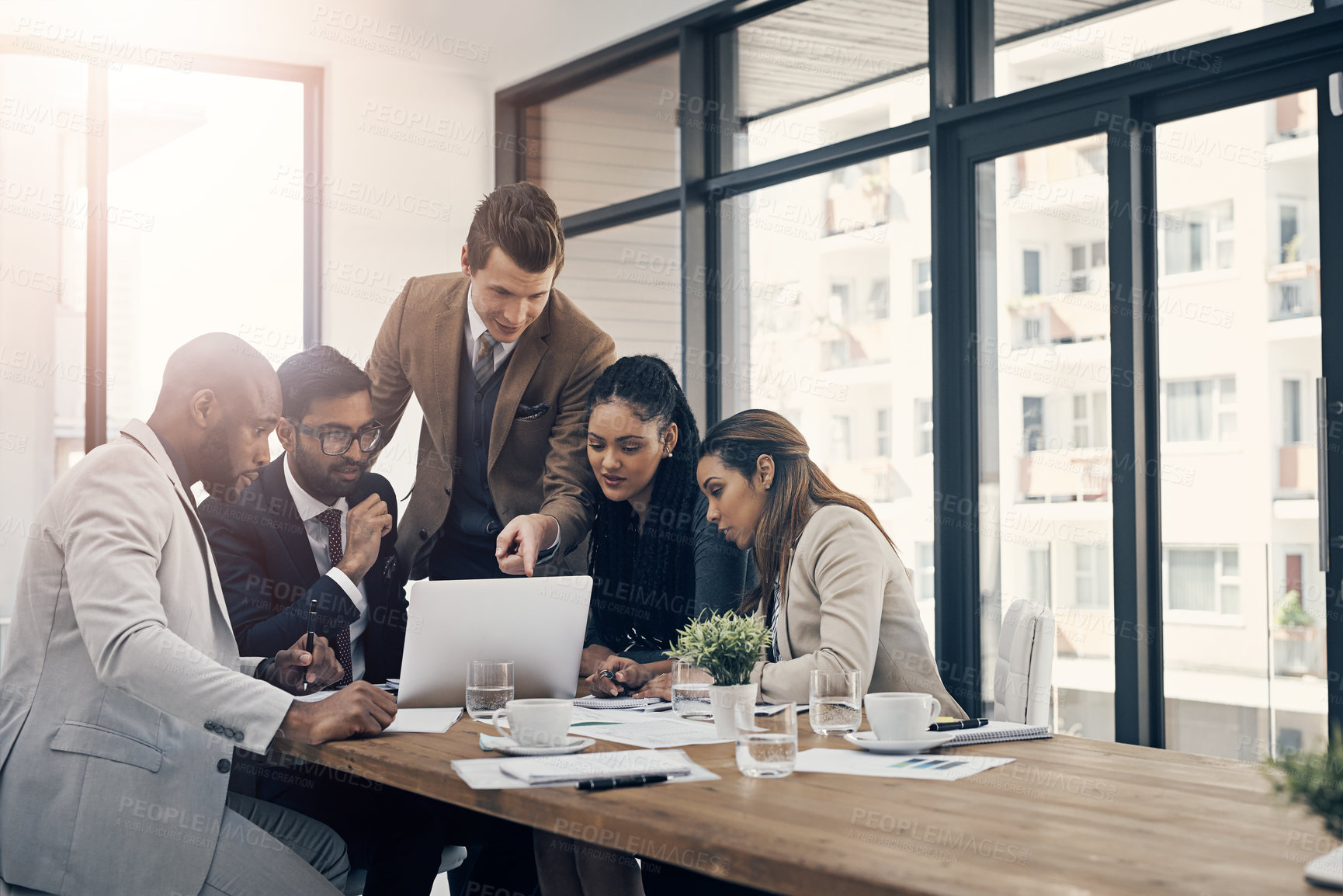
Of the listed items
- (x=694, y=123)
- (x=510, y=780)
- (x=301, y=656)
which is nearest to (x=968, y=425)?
(x=694, y=123)

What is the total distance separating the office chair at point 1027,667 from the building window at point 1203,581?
810mm

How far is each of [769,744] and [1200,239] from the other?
2.23 m

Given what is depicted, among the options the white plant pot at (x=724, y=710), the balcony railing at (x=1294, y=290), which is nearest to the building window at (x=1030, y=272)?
the balcony railing at (x=1294, y=290)

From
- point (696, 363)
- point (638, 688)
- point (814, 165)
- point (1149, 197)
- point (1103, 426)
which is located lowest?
point (638, 688)

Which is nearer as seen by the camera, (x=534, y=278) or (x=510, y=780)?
(x=510, y=780)

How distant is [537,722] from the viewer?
1.98 meters

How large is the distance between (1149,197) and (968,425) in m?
0.84

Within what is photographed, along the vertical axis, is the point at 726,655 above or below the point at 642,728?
above

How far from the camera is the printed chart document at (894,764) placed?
1795 millimetres

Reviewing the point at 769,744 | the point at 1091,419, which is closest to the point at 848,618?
the point at 769,744

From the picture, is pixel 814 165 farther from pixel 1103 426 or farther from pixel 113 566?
pixel 113 566

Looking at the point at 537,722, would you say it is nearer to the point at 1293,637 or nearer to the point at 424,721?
the point at 424,721

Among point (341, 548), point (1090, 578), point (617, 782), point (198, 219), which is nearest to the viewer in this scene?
point (617, 782)

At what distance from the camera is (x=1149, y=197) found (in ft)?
11.3
